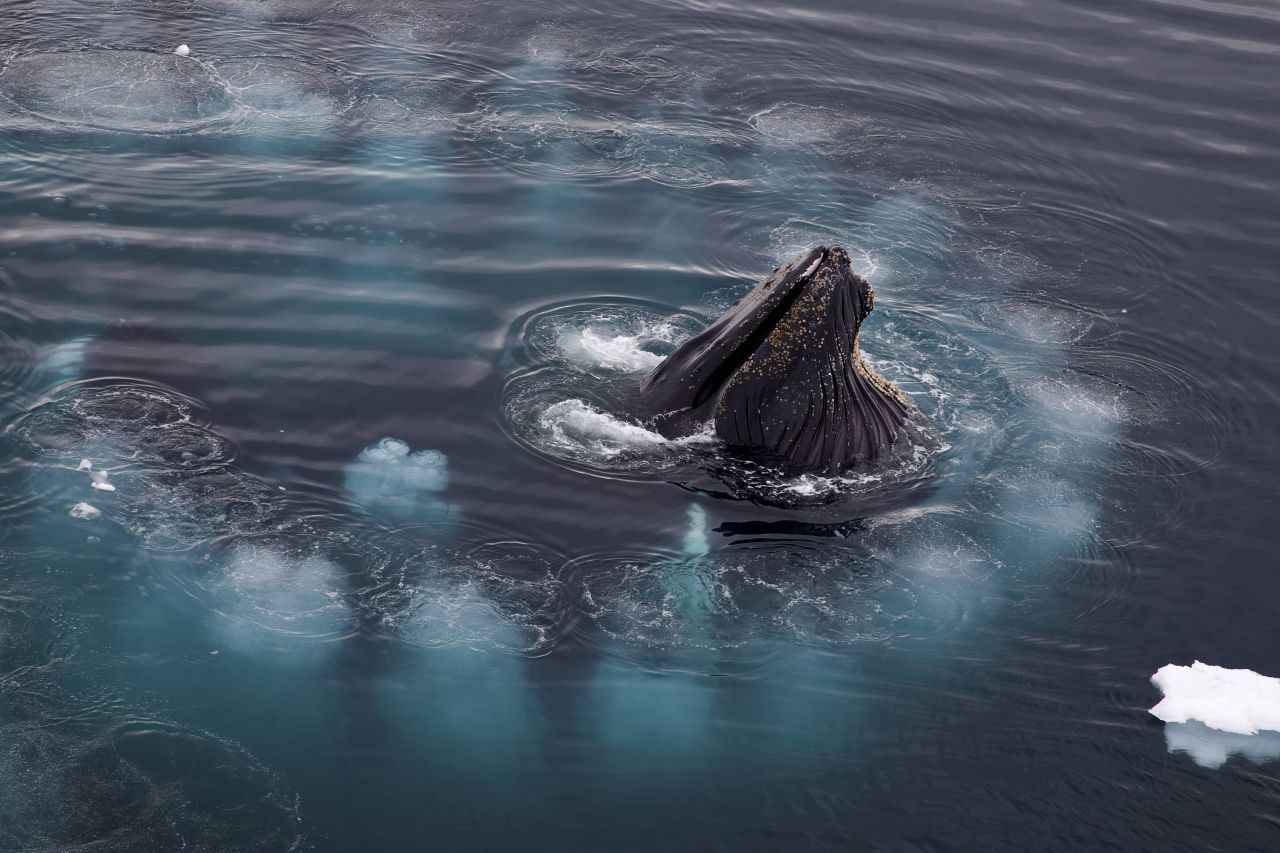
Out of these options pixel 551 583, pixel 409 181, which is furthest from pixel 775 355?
pixel 409 181

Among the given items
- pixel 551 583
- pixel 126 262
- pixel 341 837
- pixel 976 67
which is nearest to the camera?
pixel 341 837

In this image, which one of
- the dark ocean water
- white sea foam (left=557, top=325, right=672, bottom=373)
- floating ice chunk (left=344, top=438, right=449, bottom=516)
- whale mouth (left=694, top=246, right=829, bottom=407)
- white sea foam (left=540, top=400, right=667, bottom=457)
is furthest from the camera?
white sea foam (left=557, top=325, right=672, bottom=373)

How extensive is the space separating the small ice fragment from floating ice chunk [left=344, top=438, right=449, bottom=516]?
2976 mm

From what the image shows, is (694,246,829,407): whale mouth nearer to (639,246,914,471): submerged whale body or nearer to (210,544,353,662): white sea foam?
(639,246,914,471): submerged whale body

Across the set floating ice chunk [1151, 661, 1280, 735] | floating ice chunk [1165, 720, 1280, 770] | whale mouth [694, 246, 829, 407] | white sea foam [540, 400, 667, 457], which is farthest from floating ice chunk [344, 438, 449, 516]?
floating ice chunk [1165, 720, 1280, 770]

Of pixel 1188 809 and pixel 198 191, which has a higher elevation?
pixel 198 191

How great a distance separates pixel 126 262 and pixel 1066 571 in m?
14.5

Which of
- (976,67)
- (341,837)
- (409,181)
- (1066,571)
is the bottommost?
(341,837)

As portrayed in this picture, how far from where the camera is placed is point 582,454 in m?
17.8

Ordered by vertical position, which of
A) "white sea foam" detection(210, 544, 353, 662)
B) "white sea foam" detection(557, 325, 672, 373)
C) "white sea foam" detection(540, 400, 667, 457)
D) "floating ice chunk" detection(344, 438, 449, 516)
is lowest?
"white sea foam" detection(210, 544, 353, 662)

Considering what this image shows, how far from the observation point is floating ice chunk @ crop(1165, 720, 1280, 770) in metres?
15.0

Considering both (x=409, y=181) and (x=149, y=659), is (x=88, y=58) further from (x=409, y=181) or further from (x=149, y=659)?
(x=149, y=659)

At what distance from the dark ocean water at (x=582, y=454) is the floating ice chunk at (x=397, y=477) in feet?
0.21

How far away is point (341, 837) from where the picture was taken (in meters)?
13.2
